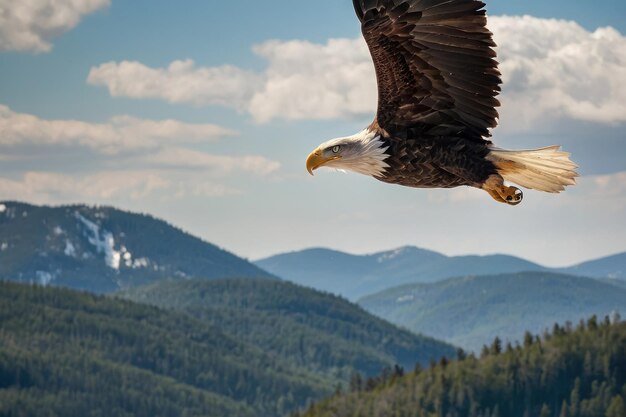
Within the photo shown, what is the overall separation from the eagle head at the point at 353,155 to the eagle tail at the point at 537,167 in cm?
113

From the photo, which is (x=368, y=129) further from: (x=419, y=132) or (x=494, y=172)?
(x=494, y=172)

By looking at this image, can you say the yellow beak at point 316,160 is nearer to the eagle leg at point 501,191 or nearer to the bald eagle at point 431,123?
the bald eagle at point 431,123

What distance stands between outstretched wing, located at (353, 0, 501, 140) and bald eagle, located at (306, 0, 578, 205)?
1 cm

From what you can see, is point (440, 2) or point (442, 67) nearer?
point (440, 2)

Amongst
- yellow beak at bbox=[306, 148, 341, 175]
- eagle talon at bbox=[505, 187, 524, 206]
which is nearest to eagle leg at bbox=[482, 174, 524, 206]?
eagle talon at bbox=[505, 187, 524, 206]

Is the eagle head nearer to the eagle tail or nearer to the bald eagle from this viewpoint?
the bald eagle

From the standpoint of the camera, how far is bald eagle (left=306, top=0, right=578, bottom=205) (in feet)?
37.7

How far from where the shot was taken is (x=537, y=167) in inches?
475

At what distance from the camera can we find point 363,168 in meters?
12.0

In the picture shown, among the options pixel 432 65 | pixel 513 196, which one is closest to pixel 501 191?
pixel 513 196

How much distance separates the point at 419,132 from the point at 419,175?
18.0 inches

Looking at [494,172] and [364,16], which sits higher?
[364,16]

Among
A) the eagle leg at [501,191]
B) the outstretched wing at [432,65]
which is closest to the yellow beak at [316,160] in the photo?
the outstretched wing at [432,65]

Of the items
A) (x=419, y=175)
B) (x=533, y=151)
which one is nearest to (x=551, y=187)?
(x=533, y=151)
